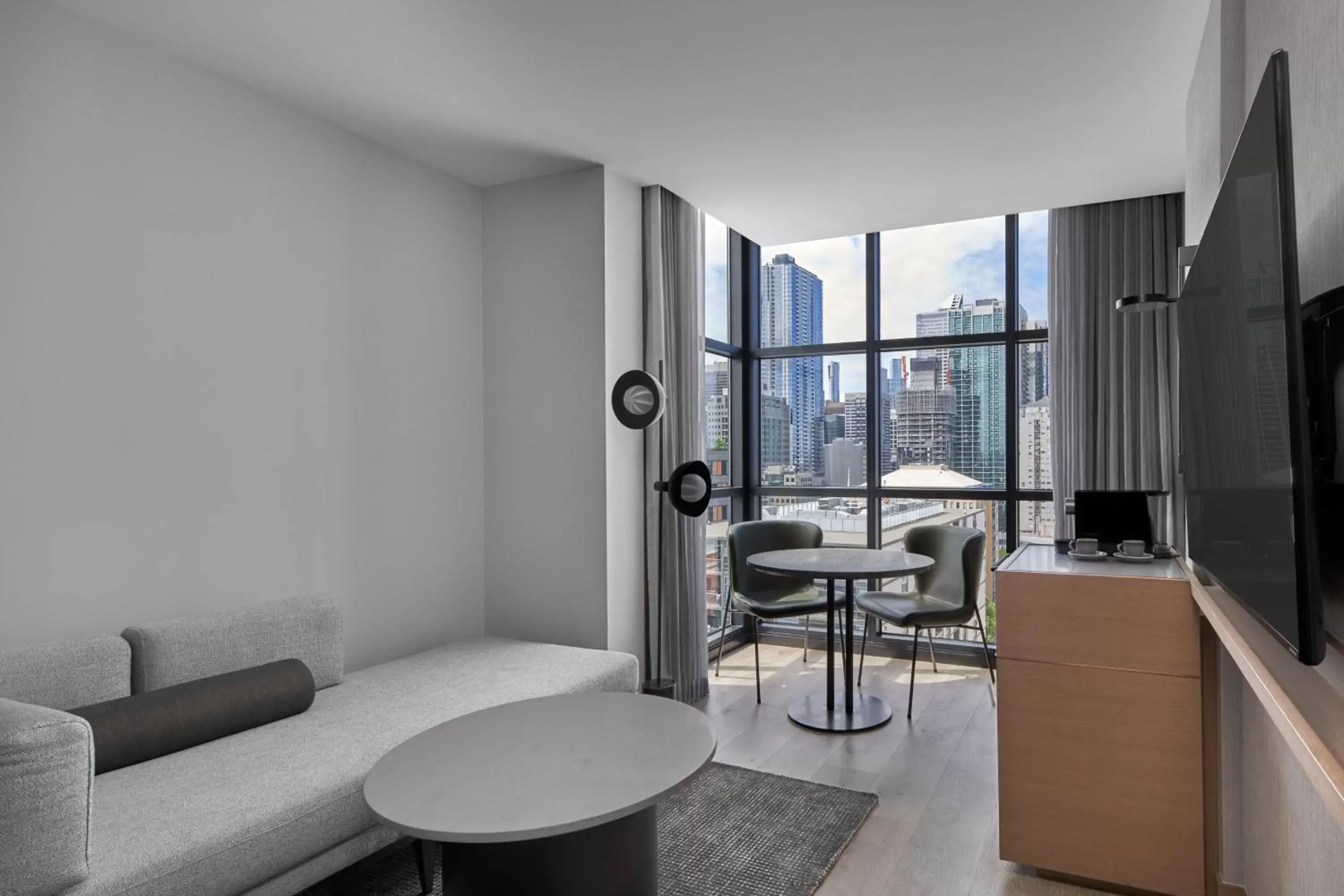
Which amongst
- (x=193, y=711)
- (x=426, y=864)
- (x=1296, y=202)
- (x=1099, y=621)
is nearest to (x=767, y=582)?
(x=1099, y=621)

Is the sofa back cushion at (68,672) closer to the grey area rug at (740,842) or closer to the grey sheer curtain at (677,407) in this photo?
the grey area rug at (740,842)

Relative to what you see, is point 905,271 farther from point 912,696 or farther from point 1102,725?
point 1102,725

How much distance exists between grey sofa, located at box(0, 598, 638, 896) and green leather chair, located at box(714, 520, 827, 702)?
1242 mm

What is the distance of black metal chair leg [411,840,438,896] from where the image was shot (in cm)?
235

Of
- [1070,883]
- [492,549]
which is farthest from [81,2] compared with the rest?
[1070,883]

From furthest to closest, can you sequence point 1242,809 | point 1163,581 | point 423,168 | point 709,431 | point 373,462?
1. point 709,431
2. point 423,168
3. point 373,462
4. point 1163,581
5. point 1242,809

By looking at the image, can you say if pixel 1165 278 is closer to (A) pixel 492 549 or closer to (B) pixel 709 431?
(B) pixel 709 431

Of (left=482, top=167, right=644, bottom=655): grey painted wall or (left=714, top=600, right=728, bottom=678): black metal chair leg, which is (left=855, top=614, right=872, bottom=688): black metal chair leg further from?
(left=482, top=167, right=644, bottom=655): grey painted wall

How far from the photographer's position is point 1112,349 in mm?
4312

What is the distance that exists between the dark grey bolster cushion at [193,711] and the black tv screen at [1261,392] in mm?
2485

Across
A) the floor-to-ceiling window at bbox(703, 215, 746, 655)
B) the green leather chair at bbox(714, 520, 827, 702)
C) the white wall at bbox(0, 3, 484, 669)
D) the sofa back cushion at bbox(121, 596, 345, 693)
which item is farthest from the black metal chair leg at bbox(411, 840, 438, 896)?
the floor-to-ceiling window at bbox(703, 215, 746, 655)

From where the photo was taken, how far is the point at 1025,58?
2.70m

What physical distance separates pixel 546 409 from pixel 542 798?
235cm

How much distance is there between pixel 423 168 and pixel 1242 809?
153 inches
